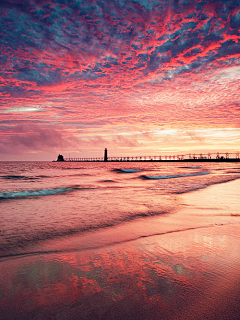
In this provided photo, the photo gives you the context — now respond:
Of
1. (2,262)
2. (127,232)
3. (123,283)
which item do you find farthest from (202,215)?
(2,262)

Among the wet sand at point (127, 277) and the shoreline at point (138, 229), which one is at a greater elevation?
the wet sand at point (127, 277)

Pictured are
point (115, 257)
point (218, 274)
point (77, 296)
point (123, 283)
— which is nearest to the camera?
point (77, 296)

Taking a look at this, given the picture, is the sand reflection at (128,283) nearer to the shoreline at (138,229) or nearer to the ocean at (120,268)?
the ocean at (120,268)

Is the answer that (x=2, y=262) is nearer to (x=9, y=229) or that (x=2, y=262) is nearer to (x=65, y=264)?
(x=65, y=264)

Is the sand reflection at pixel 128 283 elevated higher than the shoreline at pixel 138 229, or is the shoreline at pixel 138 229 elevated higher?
the sand reflection at pixel 128 283

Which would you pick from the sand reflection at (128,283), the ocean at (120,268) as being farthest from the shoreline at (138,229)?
the sand reflection at (128,283)

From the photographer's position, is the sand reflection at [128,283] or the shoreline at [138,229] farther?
the shoreline at [138,229]

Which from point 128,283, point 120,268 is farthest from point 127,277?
point 120,268

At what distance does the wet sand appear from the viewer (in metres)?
2.42

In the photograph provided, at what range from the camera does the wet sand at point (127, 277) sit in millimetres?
2424

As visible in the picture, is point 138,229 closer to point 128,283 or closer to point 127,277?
point 127,277

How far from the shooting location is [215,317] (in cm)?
228

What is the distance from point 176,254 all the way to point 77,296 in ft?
7.09

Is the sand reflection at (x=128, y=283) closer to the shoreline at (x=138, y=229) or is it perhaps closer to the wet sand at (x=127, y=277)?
the wet sand at (x=127, y=277)
